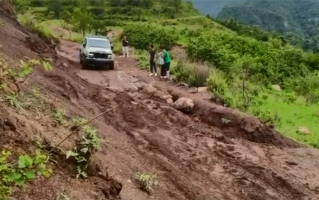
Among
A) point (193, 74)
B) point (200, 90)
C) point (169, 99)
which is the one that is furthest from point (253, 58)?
point (169, 99)

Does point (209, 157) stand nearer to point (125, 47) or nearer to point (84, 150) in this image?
point (84, 150)

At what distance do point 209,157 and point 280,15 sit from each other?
475 feet

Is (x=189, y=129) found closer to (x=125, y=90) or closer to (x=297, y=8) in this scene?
(x=125, y=90)

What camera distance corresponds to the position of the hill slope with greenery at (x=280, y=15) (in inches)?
5507

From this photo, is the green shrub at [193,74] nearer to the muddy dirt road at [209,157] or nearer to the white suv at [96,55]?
the muddy dirt road at [209,157]

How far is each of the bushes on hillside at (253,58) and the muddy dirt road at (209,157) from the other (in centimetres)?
792

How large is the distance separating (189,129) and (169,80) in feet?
23.4

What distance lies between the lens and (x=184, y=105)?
15.8 m

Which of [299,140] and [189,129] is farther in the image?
[299,140]

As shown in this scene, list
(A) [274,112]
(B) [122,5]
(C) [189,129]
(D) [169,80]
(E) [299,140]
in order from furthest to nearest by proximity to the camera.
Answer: (B) [122,5], (D) [169,80], (A) [274,112], (E) [299,140], (C) [189,129]

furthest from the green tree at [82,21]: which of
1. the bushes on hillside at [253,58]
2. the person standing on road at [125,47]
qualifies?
the person standing on road at [125,47]

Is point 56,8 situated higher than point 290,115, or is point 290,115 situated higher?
point 290,115

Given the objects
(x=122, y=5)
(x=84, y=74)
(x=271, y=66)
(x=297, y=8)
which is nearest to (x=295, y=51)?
(x=271, y=66)

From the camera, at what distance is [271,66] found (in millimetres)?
27656
